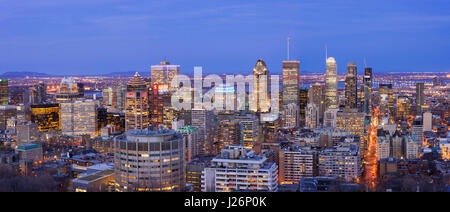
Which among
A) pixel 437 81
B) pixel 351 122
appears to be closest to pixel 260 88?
pixel 351 122

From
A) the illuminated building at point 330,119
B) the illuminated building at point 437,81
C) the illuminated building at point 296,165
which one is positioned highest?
the illuminated building at point 437,81

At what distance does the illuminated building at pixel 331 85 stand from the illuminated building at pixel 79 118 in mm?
17219

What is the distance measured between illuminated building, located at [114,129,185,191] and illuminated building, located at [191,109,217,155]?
9.46m

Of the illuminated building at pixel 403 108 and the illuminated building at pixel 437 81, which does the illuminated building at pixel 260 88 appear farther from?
the illuminated building at pixel 437 81

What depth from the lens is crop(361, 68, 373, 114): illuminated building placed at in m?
34.1

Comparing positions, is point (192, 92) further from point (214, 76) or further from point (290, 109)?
point (290, 109)

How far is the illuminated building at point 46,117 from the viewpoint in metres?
28.5

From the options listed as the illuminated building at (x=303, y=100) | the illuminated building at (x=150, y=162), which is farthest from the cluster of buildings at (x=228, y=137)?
the illuminated building at (x=303, y=100)

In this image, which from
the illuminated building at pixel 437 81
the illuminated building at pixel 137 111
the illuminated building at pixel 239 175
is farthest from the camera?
the illuminated building at pixel 437 81

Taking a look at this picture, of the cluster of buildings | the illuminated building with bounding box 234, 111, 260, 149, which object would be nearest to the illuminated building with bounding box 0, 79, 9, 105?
the cluster of buildings

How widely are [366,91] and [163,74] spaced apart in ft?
50.8

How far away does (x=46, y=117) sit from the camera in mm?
28938

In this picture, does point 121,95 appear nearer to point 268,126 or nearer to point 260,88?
point 260,88

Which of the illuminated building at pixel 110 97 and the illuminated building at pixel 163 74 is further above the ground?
the illuminated building at pixel 163 74
